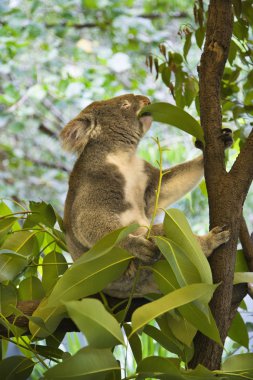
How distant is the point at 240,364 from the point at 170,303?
24 centimetres

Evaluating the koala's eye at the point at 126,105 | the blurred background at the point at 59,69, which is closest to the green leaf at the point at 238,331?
the koala's eye at the point at 126,105

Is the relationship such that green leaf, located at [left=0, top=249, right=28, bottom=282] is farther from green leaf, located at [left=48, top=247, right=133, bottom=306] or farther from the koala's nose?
the koala's nose

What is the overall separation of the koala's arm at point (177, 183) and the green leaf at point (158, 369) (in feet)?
2.74

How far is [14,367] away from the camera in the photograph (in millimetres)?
1370

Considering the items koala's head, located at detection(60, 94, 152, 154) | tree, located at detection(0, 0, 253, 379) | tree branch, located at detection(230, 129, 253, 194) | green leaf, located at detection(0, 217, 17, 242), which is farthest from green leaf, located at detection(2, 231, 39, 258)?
tree branch, located at detection(230, 129, 253, 194)

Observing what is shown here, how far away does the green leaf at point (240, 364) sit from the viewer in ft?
3.88

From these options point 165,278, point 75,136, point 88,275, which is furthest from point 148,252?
point 75,136

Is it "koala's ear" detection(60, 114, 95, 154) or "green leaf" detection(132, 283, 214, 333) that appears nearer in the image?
"green leaf" detection(132, 283, 214, 333)

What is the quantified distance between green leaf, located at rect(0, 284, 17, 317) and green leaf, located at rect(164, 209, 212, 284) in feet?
1.50

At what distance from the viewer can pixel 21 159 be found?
449 centimetres

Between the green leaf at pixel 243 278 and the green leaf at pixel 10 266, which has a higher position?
the green leaf at pixel 10 266

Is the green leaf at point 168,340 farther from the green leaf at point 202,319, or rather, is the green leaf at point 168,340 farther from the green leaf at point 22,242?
the green leaf at point 22,242

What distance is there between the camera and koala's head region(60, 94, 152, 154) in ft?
6.25

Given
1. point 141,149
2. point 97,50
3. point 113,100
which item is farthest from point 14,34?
point 113,100
